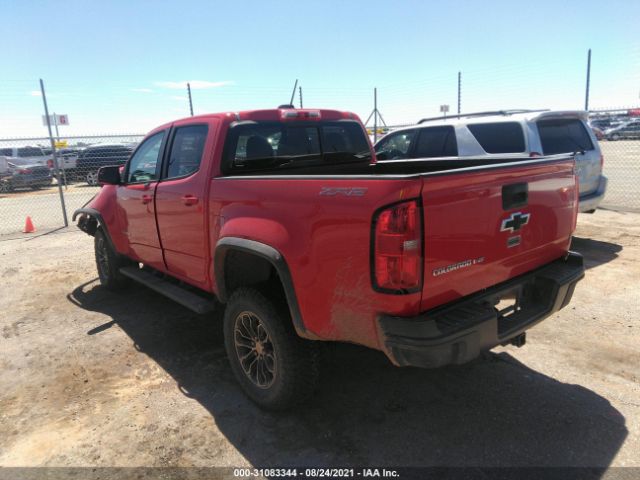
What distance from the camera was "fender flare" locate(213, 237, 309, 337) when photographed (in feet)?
8.76

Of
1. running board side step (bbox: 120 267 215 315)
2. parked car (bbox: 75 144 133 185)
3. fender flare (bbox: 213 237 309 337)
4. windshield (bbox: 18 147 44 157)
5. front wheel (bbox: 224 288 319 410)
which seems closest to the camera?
fender flare (bbox: 213 237 309 337)

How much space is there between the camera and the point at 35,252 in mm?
8109

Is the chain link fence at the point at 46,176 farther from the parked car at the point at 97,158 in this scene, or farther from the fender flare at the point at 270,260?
the fender flare at the point at 270,260

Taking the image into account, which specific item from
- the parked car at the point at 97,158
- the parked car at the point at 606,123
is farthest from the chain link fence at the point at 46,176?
the parked car at the point at 606,123

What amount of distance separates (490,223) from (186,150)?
102 inches

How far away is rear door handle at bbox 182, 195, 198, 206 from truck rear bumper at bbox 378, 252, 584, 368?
1932mm

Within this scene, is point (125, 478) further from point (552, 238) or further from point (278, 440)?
point (552, 238)

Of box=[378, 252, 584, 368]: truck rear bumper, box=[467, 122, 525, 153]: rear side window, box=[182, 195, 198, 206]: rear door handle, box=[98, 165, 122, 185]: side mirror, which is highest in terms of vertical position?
box=[467, 122, 525, 153]: rear side window

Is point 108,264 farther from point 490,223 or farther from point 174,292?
point 490,223

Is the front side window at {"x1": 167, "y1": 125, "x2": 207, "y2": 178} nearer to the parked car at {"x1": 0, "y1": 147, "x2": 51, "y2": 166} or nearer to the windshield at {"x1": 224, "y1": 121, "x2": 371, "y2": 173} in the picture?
the windshield at {"x1": 224, "y1": 121, "x2": 371, "y2": 173}

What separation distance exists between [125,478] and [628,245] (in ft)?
23.1

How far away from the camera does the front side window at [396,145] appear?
755 centimetres

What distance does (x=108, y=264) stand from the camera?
18.6 ft

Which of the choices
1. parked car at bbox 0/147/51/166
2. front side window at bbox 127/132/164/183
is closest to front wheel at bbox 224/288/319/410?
front side window at bbox 127/132/164/183
